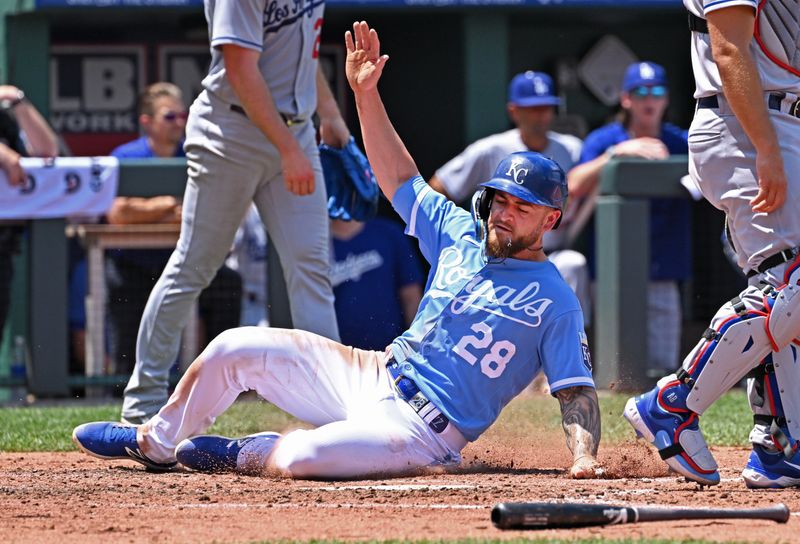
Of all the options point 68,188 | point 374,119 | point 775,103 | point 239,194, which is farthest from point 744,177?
point 68,188

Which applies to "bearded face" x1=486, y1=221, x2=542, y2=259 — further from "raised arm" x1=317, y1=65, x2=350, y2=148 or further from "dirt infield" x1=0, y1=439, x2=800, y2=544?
"raised arm" x1=317, y1=65, x2=350, y2=148

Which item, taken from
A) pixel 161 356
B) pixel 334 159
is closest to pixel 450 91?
pixel 334 159

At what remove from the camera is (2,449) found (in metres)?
6.37

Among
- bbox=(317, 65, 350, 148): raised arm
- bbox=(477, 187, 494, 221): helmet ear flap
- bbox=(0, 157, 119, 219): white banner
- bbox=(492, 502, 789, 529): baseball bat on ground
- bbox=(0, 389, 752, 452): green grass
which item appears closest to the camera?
bbox=(492, 502, 789, 529): baseball bat on ground

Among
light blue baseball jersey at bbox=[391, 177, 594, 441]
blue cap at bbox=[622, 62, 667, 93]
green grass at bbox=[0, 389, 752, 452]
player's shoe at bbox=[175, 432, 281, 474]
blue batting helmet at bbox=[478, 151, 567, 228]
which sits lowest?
green grass at bbox=[0, 389, 752, 452]

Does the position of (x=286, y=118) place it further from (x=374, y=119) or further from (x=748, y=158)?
(x=748, y=158)

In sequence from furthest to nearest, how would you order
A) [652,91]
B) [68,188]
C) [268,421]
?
[652,91] < [68,188] < [268,421]

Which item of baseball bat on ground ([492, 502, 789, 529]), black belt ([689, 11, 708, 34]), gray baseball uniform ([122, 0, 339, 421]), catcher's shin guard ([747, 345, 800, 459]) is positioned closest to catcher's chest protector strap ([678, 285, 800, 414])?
catcher's shin guard ([747, 345, 800, 459])

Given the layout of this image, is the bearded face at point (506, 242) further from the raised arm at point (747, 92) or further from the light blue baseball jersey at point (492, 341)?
the raised arm at point (747, 92)

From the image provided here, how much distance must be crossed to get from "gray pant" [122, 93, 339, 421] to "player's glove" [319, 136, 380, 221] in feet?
1.65

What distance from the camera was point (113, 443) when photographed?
543cm

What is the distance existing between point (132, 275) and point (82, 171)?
65 centimetres

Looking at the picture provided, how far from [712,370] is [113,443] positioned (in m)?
2.08

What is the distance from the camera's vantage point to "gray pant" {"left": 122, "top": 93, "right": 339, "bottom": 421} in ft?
19.8
